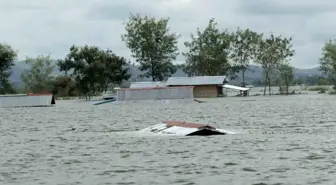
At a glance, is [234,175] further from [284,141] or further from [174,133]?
[174,133]

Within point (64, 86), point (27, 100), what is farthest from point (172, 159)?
point (64, 86)

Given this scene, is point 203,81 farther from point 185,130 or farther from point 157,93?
point 185,130

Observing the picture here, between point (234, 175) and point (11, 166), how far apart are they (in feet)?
27.3

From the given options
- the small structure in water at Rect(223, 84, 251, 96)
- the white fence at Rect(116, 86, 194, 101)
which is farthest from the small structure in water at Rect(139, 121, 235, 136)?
the small structure in water at Rect(223, 84, 251, 96)

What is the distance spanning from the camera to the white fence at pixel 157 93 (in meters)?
106

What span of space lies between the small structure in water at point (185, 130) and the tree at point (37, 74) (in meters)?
113

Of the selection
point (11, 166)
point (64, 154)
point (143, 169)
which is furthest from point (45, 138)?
point (143, 169)

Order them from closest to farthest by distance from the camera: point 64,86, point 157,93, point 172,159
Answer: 1. point 172,159
2. point 157,93
3. point 64,86

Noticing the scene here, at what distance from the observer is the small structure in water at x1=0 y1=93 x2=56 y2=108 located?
107 metres

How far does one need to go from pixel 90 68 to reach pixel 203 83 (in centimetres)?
2261

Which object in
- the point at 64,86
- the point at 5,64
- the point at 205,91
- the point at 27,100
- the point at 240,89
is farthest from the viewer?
the point at 64,86

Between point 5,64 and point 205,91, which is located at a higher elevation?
Answer: point 5,64

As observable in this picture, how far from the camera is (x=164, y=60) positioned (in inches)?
5507

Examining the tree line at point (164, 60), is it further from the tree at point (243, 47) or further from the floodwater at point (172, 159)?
the floodwater at point (172, 159)
